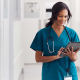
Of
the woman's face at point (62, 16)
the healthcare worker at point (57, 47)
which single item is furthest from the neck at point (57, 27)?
the woman's face at point (62, 16)

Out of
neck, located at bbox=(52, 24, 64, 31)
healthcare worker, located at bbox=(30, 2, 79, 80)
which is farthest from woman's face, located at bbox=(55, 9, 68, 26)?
neck, located at bbox=(52, 24, 64, 31)

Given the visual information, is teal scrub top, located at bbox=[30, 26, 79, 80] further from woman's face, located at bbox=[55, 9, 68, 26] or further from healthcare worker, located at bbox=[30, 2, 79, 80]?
woman's face, located at bbox=[55, 9, 68, 26]

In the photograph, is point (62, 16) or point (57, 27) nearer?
point (62, 16)

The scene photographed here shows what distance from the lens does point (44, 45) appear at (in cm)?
142

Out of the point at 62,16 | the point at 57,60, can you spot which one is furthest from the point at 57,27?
the point at 57,60

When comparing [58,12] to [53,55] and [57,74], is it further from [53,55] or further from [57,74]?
[57,74]

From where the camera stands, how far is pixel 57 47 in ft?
4.60

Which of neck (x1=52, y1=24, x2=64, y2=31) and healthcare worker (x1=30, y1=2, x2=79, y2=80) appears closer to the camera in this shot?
healthcare worker (x1=30, y1=2, x2=79, y2=80)

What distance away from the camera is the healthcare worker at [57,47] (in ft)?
4.37

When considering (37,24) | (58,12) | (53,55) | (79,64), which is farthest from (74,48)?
(37,24)

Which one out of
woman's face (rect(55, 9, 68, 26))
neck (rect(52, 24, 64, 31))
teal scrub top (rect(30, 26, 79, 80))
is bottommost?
teal scrub top (rect(30, 26, 79, 80))

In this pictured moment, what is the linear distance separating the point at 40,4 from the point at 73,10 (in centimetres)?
106

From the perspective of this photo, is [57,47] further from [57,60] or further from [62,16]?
[62,16]

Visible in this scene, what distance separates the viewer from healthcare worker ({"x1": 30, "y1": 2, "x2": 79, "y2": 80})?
1.33m
